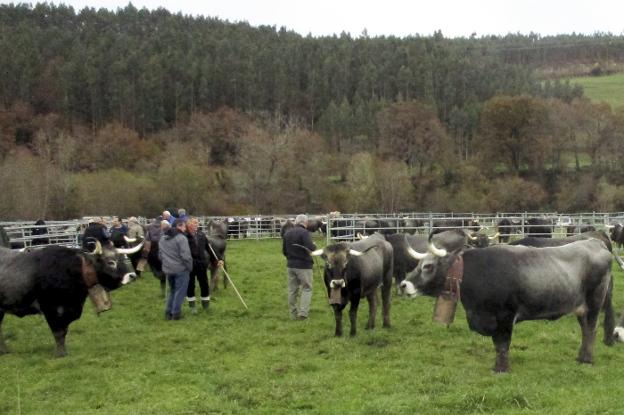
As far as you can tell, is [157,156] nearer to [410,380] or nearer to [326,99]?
[326,99]

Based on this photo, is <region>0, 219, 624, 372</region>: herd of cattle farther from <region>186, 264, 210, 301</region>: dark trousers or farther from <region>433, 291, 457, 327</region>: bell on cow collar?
<region>186, 264, 210, 301</region>: dark trousers

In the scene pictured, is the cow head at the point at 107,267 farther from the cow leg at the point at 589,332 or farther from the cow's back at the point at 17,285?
the cow leg at the point at 589,332

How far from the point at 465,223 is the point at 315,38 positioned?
83374 mm

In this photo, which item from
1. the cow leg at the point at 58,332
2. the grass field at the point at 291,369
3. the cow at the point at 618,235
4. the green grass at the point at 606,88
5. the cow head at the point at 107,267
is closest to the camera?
the grass field at the point at 291,369

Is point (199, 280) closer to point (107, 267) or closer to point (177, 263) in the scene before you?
point (177, 263)

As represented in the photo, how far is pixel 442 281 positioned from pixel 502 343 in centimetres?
A: 107

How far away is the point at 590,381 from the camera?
7410 millimetres

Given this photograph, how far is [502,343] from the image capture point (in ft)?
25.3

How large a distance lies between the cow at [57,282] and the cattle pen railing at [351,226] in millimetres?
8418

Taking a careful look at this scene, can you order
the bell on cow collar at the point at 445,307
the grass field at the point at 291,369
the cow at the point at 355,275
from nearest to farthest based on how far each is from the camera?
the grass field at the point at 291,369
the bell on cow collar at the point at 445,307
the cow at the point at 355,275

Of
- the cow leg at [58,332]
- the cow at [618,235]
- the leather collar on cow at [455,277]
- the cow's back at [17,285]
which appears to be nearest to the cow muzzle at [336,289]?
the leather collar on cow at [455,277]

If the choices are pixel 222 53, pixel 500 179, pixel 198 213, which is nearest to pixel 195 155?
pixel 198 213

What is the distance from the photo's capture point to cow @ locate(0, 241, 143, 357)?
921 cm

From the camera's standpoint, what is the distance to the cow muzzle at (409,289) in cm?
831
